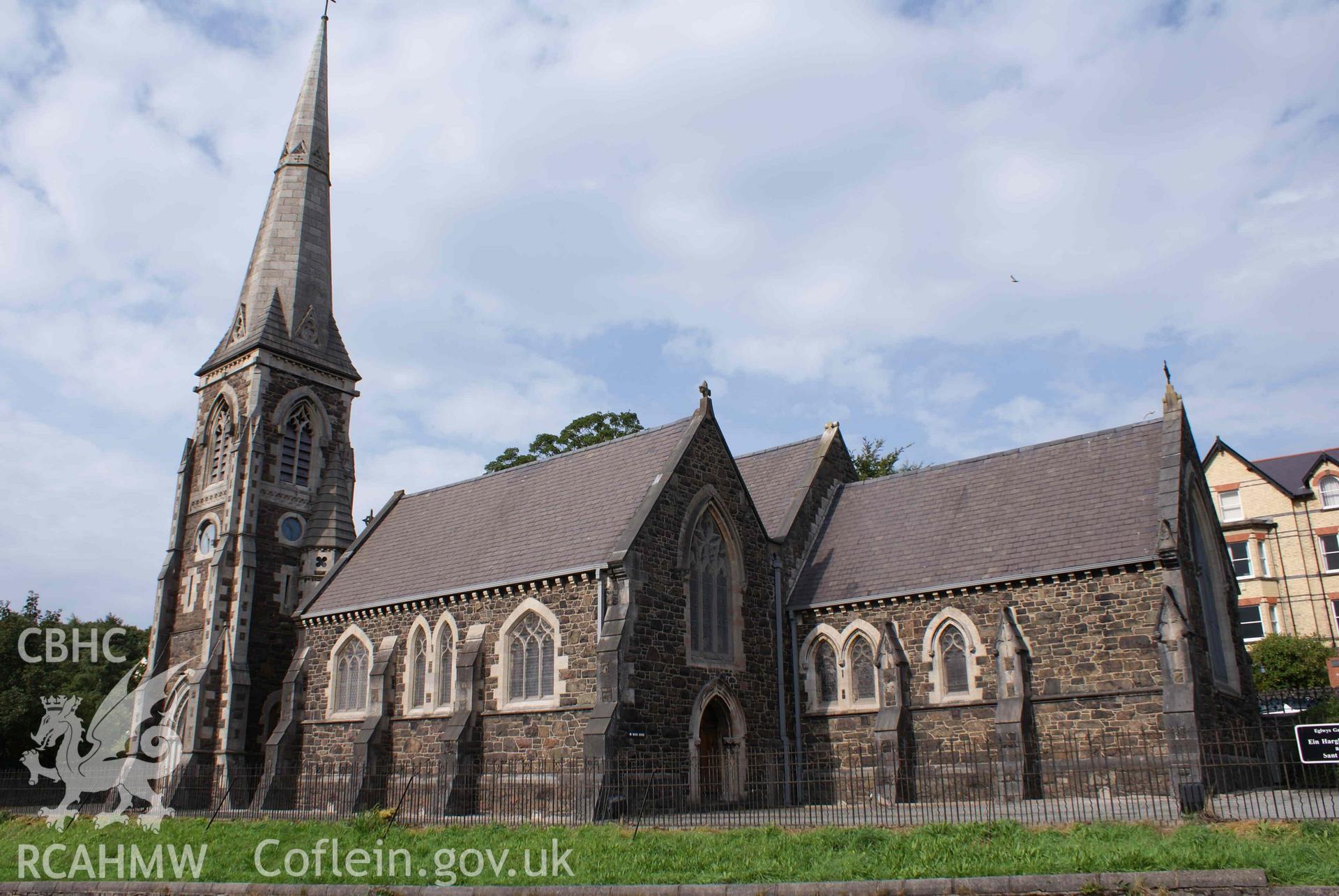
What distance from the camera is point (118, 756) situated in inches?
1250

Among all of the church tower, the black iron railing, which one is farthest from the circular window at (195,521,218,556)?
the black iron railing

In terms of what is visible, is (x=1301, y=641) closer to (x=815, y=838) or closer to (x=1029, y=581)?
(x=1029, y=581)

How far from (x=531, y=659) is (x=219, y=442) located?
1717cm

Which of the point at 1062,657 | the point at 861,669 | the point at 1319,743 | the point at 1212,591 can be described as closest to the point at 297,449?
the point at 861,669

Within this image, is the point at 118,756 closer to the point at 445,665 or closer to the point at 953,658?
the point at 445,665

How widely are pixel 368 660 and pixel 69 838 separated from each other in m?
8.66

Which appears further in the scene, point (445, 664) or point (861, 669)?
point (445, 664)

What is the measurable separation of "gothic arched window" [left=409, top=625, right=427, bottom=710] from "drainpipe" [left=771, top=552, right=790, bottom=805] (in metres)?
8.49

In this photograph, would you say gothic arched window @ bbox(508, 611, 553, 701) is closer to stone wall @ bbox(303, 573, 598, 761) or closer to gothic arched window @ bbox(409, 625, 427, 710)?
stone wall @ bbox(303, 573, 598, 761)

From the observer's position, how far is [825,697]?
79.7 feet

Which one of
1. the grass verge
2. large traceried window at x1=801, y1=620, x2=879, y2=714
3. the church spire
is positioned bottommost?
the grass verge

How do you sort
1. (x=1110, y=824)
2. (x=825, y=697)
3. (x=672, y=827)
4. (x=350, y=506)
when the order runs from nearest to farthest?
(x=1110, y=824), (x=672, y=827), (x=825, y=697), (x=350, y=506)

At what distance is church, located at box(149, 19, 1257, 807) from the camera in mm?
20797

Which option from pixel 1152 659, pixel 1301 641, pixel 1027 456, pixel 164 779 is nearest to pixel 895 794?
pixel 1152 659
